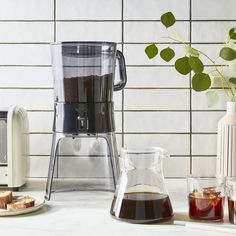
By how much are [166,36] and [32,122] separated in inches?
19.2

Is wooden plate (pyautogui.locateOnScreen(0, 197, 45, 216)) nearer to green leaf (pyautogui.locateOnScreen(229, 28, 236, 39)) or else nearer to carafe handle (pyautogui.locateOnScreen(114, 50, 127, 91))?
carafe handle (pyautogui.locateOnScreen(114, 50, 127, 91))

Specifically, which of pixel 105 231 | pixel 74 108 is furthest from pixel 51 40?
pixel 105 231

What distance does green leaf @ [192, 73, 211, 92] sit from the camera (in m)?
1.68

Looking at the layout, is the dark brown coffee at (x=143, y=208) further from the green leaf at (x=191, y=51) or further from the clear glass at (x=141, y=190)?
the green leaf at (x=191, y=51)

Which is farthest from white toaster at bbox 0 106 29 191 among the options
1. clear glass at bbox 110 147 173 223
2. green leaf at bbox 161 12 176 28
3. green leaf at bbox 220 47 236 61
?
green leaf at bbox 220 47 236 61

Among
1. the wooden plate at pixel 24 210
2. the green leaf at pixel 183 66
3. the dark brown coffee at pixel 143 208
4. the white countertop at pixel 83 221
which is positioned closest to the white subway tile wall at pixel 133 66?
the green leaf at pixel 183 66

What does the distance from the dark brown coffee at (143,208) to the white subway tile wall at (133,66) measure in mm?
495

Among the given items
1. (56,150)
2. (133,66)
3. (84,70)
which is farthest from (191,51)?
(56,150)

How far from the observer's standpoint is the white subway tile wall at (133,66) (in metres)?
1.85

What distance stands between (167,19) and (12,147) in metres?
0.57

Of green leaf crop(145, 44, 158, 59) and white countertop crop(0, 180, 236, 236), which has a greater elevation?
green leaf crop(145, 44, 158, 59)

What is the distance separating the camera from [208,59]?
6.07 ft

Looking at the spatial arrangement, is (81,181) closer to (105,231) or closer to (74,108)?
(74,108)

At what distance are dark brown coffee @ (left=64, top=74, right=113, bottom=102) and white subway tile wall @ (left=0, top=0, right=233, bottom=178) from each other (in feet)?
0.91
